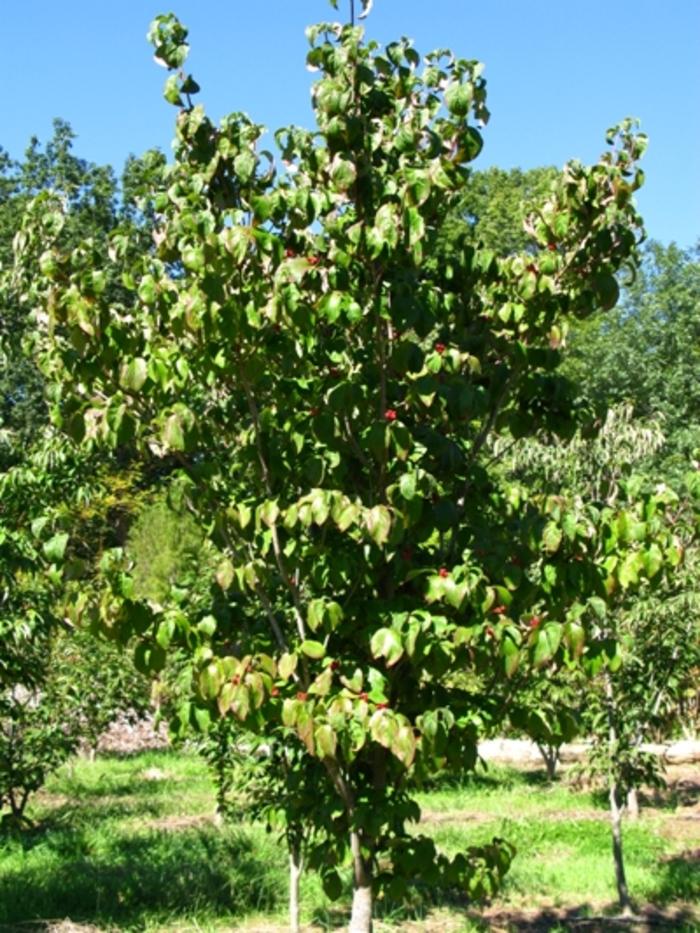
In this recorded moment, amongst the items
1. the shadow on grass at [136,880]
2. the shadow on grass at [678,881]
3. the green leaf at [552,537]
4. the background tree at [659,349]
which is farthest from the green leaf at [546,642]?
the background tree at [659,349]

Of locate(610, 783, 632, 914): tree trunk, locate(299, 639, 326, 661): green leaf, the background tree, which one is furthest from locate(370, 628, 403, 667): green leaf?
the background tree

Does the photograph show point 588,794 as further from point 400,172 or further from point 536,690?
point 400,172

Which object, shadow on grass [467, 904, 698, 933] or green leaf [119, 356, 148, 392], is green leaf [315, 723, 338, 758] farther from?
shadow on grass [467, 904, 698, 933]

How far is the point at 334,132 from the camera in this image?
324cm

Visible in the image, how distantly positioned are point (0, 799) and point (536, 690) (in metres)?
4.76

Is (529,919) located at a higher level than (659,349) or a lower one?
lower

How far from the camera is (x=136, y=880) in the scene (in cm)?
729

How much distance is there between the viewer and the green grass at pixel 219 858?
687 cm

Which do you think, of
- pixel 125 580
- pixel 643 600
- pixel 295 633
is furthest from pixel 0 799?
pixel 125 580

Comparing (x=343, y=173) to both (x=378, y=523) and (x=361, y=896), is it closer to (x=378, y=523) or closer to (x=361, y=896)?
(x=378, y=523)

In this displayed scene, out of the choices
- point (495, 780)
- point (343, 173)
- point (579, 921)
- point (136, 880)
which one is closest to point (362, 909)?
point (343, 173)

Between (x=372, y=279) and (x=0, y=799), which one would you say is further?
(x=0, y=799)

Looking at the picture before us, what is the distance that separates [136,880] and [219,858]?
3.53 ft

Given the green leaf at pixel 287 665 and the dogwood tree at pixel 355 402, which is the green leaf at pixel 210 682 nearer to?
the dogwood tree at pixel 355 402
